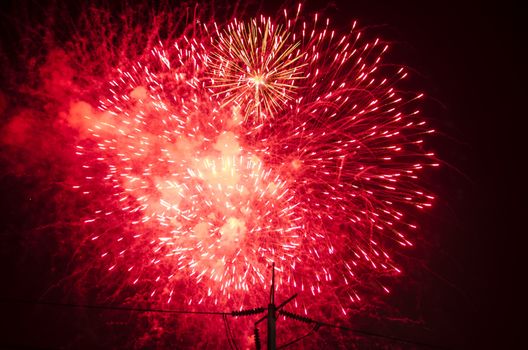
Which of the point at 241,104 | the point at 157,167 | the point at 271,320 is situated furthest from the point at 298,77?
the point at 271,320

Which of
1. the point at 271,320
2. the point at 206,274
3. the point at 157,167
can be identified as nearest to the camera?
the point at 271,320

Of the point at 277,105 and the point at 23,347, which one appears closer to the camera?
the point at 23,347

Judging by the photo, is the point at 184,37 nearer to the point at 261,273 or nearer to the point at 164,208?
the point at 164,208

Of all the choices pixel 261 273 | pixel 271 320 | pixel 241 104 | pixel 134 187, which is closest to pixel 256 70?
pixel 241 104

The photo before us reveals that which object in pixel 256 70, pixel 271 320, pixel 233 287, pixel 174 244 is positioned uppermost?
pixel 256 70

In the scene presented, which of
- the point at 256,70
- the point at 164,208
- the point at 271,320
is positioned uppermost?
the point at 256,70

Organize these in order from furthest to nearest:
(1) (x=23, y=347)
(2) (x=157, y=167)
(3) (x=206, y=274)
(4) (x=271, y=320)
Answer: (2) (x=157, y=167) → (3) (x=206, y=274) → (4) (x=271, y=320) → (1) (x=23, y=347)

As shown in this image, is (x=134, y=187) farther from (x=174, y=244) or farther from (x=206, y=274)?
(x=206, y=274)

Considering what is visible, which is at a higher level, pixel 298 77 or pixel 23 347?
pixel 298 77

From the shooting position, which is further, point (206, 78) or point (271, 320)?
point (206, 78)
